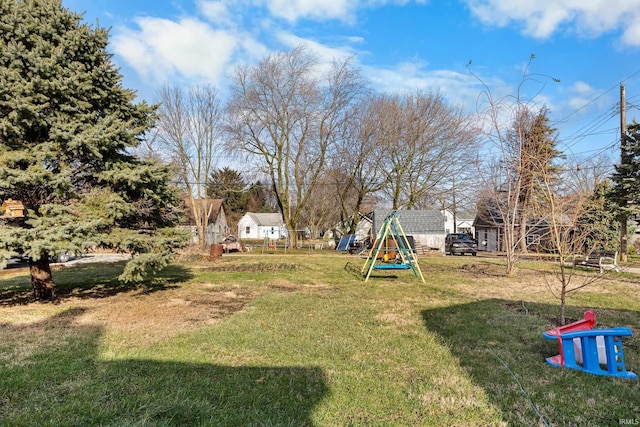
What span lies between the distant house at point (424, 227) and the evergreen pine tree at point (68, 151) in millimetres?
23215

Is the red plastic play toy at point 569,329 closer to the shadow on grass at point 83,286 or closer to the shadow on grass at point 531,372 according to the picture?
the shadow on grass at point 531,372

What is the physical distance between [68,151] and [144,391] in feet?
18.2

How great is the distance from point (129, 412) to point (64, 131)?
587 cm

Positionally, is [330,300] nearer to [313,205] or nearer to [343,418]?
[343,418]

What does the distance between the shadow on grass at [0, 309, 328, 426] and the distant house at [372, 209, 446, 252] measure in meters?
26.1

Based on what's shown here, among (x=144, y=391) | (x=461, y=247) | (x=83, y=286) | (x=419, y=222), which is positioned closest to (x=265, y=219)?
(x=419, y=222)

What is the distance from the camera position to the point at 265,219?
64188 millimetres

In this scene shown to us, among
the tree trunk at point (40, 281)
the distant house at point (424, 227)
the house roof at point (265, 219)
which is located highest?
the house roof at point (265, 219)

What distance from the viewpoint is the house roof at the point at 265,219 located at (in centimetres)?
6228

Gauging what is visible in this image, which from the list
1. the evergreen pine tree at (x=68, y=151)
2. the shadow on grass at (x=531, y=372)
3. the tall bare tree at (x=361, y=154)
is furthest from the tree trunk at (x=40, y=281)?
the tall bare tree at (x=361, y=154)

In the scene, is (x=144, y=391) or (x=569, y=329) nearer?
(x=144, y=391)

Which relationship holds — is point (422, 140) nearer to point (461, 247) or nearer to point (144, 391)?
point (461, 247)

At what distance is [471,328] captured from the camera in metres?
5.55

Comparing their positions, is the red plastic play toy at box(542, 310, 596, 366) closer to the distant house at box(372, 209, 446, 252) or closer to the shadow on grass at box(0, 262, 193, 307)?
the shadow on grass at box(0, 262, 193, 307)
